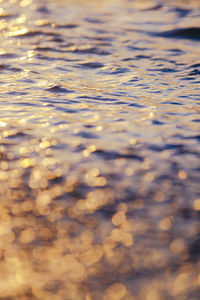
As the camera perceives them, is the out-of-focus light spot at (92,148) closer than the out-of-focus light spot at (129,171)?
No

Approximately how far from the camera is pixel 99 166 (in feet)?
6.51

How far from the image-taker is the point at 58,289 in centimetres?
131

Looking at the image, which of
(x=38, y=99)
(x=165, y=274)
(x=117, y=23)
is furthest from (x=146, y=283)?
(x=117, y=23)

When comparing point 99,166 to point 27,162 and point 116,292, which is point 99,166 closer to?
point 27,162

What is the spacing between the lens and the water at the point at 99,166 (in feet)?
4.52

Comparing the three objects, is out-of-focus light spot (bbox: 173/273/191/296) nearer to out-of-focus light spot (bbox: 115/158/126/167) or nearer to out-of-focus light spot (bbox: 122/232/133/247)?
out-of-focus light spot (bbox: 122/232/133/247)

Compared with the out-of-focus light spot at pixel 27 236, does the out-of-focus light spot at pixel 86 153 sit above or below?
below

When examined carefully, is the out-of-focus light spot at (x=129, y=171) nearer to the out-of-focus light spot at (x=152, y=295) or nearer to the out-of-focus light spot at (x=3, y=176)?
the out-of-focus light spot at (x=3, y=176)

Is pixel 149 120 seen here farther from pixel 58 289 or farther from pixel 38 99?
pixel 58 289

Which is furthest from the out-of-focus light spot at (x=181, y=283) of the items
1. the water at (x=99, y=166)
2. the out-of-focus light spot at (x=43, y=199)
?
the out-of-focus light spot at (x=43, y=199)

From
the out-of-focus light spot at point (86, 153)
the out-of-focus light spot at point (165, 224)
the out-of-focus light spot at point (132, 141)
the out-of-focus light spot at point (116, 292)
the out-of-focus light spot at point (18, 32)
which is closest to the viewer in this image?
the out-of-focus light spot at point (116, 292)

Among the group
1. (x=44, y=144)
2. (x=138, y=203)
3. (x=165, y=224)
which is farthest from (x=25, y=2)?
(x=165, y=224)

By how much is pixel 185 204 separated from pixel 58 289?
1.97 ft

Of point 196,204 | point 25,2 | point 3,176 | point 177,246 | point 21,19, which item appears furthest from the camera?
point 25,2
